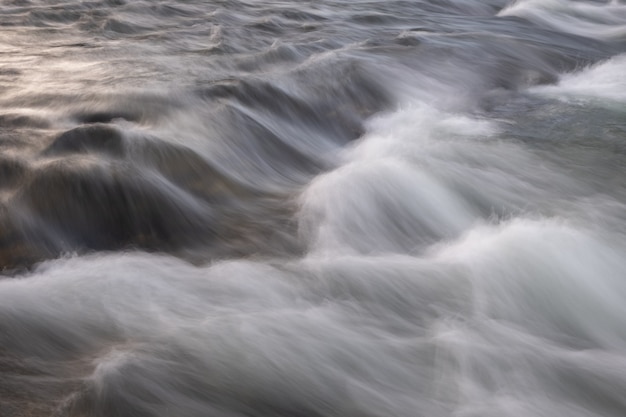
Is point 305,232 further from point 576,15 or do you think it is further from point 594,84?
point 576,15

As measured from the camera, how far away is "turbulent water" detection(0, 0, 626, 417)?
312 cm

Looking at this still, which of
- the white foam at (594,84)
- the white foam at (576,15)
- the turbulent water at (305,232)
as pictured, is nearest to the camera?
the turbulent water at (305,232)

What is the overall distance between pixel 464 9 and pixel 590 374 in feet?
26.7

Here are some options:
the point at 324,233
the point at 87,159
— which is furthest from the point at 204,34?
the point at 324,233

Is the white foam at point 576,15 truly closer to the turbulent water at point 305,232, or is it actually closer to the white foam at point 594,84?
the white foam at point 594,84

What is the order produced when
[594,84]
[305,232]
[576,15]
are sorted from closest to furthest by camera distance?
1. [305,232]
2. [594,84]
3. [576,15]

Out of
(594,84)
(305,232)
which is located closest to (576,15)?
(594,84)

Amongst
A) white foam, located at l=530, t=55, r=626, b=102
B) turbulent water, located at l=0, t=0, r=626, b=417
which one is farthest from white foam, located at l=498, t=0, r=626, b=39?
turbulent water, located at l=0, t=0, r=626, b=417

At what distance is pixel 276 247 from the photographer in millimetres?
4172

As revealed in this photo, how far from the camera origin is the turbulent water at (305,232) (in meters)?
3.12

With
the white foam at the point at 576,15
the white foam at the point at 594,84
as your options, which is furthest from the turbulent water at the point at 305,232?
the white foam at the point at 576,15

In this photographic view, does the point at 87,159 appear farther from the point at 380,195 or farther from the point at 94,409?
the point at 94,409

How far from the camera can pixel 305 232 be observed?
4.34m

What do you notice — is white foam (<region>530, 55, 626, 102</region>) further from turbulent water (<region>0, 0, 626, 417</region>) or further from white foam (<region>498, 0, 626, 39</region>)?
white foam (<region>498, 0, 626, 39</region>)
